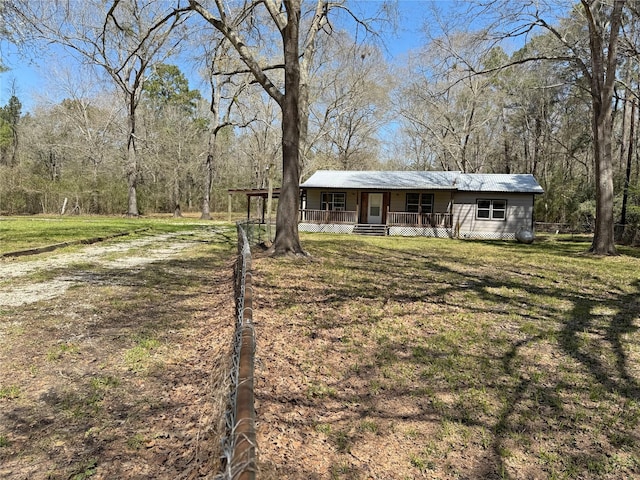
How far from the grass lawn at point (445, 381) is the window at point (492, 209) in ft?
47.6

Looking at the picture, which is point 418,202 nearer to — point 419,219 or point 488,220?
point 419,219

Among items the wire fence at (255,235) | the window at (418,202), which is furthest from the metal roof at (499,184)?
the wire fence at (255,235)

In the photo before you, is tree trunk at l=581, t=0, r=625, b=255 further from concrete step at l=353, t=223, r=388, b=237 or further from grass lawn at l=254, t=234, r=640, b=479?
concrete step at l=353, t=223, r=388, b=237

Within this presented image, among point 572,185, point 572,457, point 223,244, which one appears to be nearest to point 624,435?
point 572,457

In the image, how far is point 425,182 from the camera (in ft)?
70.1

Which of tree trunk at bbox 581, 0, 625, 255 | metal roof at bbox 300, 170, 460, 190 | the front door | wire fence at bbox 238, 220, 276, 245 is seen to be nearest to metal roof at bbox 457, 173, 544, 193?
metal roof at bbox 300, 170, 460, 190

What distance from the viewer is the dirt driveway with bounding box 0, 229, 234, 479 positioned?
234 centimetres

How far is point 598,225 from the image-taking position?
1286cm

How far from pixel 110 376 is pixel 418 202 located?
20.1 metres

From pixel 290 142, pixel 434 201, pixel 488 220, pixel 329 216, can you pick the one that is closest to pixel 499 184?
pixel 488 220

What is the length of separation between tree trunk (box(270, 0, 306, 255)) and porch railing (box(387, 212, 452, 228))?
1226cm

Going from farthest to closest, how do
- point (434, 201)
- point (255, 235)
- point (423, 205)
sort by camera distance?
point (423, 205)
point (434, 201)
point (255, 235)

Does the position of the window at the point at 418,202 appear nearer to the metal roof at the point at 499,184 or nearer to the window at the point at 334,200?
the metal roof at the point at 499,184

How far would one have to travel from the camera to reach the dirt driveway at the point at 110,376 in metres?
2.34
